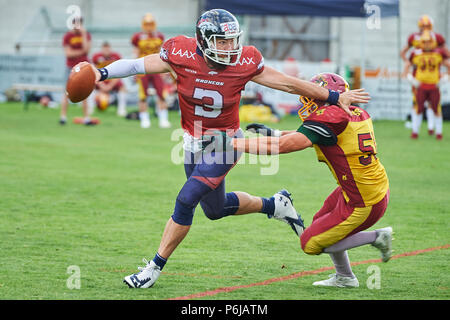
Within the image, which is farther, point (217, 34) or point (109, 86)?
point (109, 86)

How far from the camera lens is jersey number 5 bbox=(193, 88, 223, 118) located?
504cm

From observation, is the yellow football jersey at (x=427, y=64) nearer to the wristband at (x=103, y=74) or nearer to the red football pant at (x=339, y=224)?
the red football pant at (x=339, y=224)

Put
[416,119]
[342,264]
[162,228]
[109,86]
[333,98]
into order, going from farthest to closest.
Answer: [109,86], [416,119], [162,228], [342,264], [333,98]

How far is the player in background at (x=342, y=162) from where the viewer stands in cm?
458

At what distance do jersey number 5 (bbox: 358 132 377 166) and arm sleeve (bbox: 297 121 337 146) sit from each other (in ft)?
0.76

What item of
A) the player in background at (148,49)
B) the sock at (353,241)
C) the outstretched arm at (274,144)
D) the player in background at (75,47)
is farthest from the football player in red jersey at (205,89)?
the player in background at (75,47)

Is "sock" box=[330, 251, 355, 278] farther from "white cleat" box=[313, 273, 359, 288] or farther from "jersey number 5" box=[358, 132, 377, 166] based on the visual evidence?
"jersey number 5" box=[358, 132, 377, 166]

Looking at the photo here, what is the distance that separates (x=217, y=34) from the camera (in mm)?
4852

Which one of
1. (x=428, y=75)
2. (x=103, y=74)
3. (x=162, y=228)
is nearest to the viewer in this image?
(x=103, y=74)

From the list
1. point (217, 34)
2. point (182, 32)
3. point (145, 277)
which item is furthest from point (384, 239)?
point (182, 32)

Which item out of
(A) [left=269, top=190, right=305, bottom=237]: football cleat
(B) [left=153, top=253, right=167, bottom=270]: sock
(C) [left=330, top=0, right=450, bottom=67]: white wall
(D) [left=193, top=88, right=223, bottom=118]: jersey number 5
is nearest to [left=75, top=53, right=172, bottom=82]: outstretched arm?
(D) [left=193, top=88, right=223, bottom=118]: jersey number 5

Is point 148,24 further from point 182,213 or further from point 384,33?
point 384,33

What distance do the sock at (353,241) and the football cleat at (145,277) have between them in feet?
3.84

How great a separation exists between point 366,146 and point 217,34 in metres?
1.27
